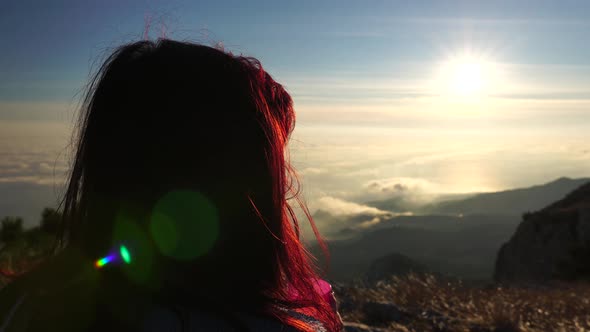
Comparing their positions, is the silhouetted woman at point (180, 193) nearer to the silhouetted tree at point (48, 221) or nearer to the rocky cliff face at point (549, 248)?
the silhouetted tree at point (48, 221)

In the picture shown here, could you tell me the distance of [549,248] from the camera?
2169cm

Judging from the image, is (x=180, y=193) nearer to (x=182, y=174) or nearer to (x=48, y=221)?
(x=182, y=174)

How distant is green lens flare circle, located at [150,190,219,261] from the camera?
1367 mm

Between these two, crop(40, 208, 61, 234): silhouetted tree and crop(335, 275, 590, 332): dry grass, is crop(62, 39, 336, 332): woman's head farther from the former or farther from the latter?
crop(40, 208, 61, 234): silhouetted tree

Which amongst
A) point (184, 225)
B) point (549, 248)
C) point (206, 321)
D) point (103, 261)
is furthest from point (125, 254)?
point (549, 248)

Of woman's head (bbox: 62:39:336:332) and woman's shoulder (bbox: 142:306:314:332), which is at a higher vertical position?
woman's head (bbox: 62:39:336:332)

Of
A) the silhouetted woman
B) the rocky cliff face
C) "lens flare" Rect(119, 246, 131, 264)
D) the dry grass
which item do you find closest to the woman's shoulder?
the silhouetted woman

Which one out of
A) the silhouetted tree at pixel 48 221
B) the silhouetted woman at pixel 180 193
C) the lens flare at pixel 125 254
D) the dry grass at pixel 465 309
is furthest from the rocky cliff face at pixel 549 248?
the lens flare at pixel 125 254

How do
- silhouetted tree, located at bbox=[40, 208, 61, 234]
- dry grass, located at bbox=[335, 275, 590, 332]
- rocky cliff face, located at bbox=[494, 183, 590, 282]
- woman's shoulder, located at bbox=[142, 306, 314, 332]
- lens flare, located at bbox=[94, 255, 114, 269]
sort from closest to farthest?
1. woman's shoulder, located at bbox=[142, 306, 314, 332]
2. lens flare, located at bbox=[94, 255, 114, 269]
3. dry grass, located at bbox=[335, 275, 590, 332]
4. silhouetted tree, located at bbox=[40, 208, 61, 234]
5. rocky cliff face, located at bbox=[494, 183, 590, 282]

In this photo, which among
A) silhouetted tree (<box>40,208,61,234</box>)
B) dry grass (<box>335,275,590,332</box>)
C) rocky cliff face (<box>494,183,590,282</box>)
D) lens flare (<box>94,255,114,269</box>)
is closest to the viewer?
lens flare (<box>94,255,114,269</box>)

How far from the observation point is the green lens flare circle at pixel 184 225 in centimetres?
137

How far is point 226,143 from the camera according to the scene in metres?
1.41

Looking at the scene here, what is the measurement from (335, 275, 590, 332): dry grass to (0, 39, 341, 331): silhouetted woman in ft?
15.3

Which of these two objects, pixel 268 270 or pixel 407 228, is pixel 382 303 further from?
pixel 407 228
